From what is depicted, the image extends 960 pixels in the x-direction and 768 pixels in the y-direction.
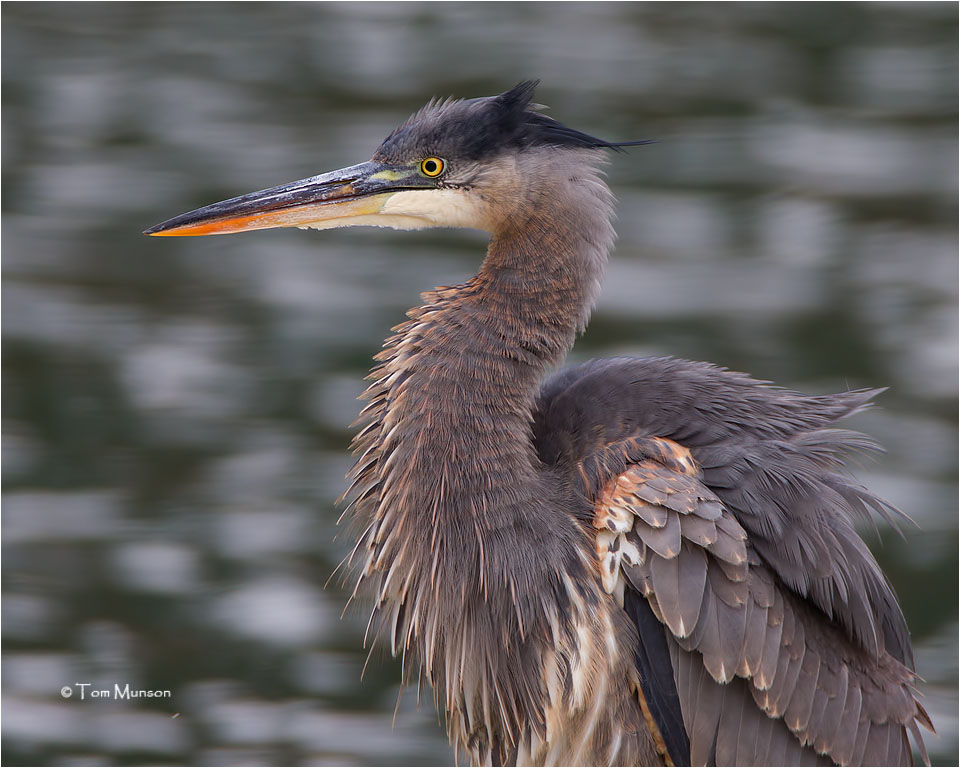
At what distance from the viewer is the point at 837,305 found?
19.1ft

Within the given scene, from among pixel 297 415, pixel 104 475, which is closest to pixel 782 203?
pixel 297 415

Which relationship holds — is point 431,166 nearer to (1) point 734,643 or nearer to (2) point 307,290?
(1) point 734,643

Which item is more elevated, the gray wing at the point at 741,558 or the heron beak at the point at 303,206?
the heron beak at the point at 303,206

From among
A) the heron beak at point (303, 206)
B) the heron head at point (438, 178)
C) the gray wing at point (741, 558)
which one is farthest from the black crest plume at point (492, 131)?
the gray wing at point (741, 558)

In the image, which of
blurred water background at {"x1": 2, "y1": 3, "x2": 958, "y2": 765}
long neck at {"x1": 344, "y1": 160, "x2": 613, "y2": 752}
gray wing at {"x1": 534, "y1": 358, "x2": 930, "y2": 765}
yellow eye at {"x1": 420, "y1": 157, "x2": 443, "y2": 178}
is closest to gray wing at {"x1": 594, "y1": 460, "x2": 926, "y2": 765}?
gray wing at {"x1": 534, "y1": 358, "x2": 930, "y2": 765}

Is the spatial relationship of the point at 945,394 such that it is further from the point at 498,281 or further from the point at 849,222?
the point at 498,281

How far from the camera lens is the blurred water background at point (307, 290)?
5.15 m

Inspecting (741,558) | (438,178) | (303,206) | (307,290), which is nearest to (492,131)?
(438,178)

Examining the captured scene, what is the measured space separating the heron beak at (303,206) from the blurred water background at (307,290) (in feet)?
7.47

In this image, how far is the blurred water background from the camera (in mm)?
5148

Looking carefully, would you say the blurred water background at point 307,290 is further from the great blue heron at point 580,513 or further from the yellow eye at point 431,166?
the yellow eye at point 431,166

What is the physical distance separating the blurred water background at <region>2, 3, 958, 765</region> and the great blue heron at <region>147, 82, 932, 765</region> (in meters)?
2.06

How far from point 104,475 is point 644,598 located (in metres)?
3.13

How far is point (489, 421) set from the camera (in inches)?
120
